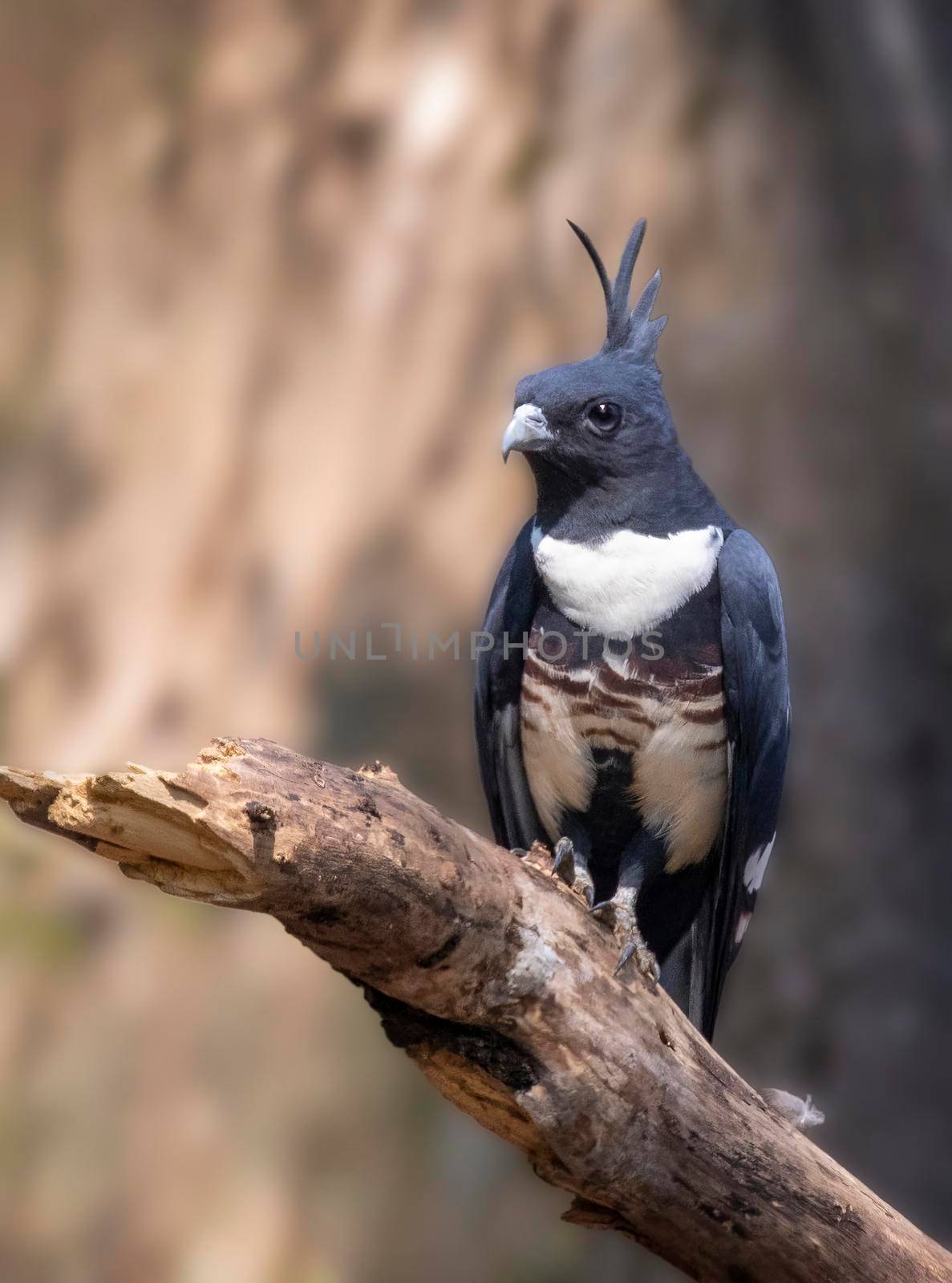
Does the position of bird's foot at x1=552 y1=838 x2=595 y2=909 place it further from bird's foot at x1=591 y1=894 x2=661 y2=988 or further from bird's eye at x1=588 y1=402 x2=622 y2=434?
bird's eye at x1=588 y1=402 x2=622 y2=434

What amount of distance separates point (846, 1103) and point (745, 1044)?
0.50 meters

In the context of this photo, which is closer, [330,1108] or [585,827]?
[585,827]

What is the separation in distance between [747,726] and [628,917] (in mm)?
614

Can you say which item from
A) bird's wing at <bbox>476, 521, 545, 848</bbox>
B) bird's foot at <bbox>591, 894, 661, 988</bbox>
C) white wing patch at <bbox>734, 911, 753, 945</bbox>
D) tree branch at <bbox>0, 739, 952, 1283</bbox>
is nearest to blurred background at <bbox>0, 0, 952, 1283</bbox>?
bird's wing at <bbox>476, 521, 545, 848</bbox>

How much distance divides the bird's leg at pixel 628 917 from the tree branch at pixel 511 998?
9 centimetres

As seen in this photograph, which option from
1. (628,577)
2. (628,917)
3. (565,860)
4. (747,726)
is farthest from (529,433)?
(628,917)

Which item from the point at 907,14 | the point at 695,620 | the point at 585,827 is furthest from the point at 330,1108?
the point at 907,14

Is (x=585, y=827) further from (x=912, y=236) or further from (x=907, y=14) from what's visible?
(x=907, y=14)

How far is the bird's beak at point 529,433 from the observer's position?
11.3ft

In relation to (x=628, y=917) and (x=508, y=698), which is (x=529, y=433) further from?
(x=628, y=917)

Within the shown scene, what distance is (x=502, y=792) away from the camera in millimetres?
3891

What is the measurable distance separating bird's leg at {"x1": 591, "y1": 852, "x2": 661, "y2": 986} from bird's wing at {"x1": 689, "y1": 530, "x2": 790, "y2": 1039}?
252mm

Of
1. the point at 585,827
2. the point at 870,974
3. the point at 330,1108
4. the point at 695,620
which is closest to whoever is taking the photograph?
the point at 695,620

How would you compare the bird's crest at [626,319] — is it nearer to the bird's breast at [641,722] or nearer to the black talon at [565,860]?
the bird's breast at [641,722]
